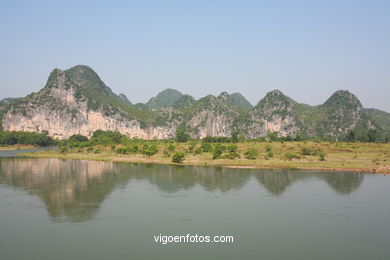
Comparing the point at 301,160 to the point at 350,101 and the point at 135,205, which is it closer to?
the point at 135,205

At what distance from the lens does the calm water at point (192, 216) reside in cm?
1944

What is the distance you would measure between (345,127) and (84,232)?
162 m

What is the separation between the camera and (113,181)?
1630 inches

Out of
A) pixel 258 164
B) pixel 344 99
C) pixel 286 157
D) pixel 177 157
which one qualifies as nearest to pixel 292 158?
pixel 286 157

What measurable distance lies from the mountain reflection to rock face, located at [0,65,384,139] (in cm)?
12269

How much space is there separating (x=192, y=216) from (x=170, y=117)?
559ft

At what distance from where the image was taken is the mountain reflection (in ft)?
96.9

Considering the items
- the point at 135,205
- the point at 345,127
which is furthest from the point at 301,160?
the point at 345,127

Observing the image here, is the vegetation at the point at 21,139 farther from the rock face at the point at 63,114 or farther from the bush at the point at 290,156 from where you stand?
the bush at the point at 290,156

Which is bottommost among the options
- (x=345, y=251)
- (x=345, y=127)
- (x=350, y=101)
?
(x=345, y=251)

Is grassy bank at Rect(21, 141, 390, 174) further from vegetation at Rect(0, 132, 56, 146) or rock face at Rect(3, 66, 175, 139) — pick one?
rock face at Rect(3, 66, 175, 139)

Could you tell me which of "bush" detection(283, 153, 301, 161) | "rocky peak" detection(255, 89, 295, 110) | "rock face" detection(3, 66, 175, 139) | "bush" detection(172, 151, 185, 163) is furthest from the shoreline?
"rocky peak" detection(255, 89, 295, 110)

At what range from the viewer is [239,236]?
71.3ft

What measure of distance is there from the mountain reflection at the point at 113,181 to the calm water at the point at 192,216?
126 millimetres
